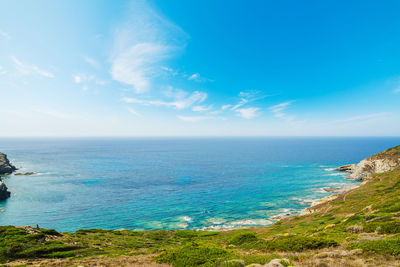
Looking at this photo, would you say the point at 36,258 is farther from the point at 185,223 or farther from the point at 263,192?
the point at 263,192

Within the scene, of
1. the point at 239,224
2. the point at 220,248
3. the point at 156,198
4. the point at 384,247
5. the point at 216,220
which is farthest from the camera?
the point at 156,198

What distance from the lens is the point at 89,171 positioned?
125 m

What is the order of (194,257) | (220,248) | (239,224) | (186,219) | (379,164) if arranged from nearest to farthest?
(194,257) → (220,248) → (239,224) → (186,219) → (379,164)

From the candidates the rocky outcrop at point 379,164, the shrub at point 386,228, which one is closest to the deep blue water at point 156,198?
the rocky outcrop at point 379,164

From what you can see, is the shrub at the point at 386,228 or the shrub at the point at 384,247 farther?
the shrub at the point at 386,228

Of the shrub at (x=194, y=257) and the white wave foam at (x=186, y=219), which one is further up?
the shrub at (x=194, y=257)

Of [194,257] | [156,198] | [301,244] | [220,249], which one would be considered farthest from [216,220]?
[194,257]

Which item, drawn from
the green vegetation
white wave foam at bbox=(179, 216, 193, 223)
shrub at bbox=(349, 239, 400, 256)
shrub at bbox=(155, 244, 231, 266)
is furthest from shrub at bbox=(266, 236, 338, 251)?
white wave foam at bbox=(179, 216, 193, 223)

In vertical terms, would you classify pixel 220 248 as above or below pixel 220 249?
below

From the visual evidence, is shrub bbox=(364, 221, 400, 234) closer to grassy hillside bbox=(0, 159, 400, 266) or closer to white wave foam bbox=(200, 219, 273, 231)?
grassy hillside bbox=(0, 159, 400, 266)

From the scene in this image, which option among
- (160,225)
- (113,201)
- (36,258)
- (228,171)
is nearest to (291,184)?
(228,171)

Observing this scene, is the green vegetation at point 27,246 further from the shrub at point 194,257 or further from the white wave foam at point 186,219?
the white wave foam at point 186,219

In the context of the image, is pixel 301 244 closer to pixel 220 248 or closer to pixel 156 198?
pixel 220 248

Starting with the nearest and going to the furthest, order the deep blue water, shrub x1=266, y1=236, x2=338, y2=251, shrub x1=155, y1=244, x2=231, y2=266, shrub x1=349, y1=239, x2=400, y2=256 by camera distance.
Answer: shrub x1=349, y1=239, x2=400, y2=256
shrub x1=155, y1=244, x2=231, y2=266
shrub x1=266, y1=236, x2=338, y2=251
the deep blue water
